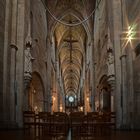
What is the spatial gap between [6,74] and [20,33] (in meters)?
3.65

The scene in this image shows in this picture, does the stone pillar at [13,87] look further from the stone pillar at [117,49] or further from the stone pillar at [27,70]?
the stone pillar at [117,49]

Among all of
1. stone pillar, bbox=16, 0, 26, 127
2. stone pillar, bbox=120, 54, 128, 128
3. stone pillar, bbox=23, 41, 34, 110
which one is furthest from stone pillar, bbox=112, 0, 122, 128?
stone pillar, bbox=16, 0, 26, 127

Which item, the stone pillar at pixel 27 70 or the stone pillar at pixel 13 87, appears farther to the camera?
the stone pillar at pixel 27 70

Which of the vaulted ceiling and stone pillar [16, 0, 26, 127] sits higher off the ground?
the vaulted ceiling

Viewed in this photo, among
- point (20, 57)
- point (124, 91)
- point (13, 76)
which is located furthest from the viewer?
point (20, 57)

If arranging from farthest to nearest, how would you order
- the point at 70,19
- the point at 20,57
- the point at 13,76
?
the point at 70,19
the point at 20,57
the point at 13,76

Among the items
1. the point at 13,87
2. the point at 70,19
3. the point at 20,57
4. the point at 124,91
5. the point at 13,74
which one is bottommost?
the point at 124,91

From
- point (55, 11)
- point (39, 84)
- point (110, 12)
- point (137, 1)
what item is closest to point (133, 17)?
point (137, 1)

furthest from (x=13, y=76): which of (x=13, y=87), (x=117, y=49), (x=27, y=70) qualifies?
(x=117, y=49)

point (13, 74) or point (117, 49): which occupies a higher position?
point (117, 49)

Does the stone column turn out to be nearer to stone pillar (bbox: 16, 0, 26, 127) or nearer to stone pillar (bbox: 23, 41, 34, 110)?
stone pillar (bbox: 16, 0, 26, 127)

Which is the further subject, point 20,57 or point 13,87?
point 20,57

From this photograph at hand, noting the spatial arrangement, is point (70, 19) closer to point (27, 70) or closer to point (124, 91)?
point (27, 70)

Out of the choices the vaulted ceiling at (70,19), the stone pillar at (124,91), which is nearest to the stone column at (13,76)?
the stone pillar at (124,91)
